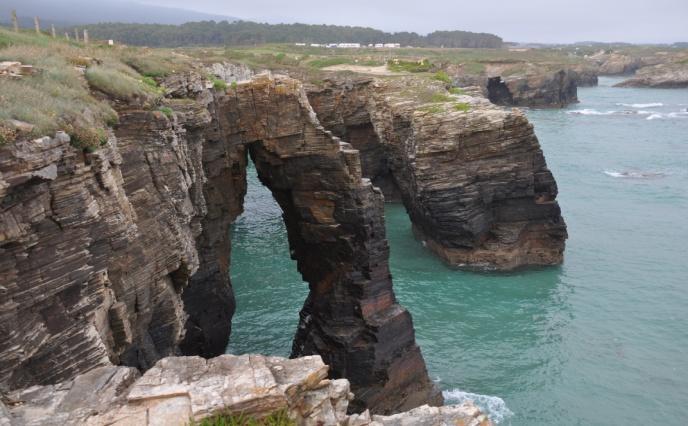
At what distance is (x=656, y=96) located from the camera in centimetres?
12312

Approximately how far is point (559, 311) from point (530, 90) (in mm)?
85114

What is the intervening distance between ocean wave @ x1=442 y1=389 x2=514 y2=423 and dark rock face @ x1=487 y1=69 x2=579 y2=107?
92.5 metres

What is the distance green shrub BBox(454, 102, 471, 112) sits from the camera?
3438 cm

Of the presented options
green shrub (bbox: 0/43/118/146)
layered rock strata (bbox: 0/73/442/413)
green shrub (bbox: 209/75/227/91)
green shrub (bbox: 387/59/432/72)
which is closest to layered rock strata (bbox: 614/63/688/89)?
green shrub (bbox: 387/59/432/72)

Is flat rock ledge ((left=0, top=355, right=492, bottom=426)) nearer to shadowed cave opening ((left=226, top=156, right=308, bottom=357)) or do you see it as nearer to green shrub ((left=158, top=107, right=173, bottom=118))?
green shrub ((left=158, top=107, right=173, bottom=118))

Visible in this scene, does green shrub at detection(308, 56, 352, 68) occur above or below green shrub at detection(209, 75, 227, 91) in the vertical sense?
below

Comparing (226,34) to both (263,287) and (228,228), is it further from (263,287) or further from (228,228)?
(228,228)

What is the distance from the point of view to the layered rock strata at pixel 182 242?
10906 millimetres

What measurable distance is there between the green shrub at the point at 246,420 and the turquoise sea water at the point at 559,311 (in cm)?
1489

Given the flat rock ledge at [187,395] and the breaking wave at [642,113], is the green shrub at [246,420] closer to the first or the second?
the flat rock ledge at [187,395]

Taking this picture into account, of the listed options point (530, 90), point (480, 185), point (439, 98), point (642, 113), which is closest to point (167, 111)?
point (480, 185)

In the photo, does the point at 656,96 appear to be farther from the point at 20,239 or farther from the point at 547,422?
the point at 20,239

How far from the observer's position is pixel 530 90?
4242 inches

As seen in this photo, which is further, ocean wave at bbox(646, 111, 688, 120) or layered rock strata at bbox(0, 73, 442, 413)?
ocean wave at bbox(646, 111, 688, 120)
